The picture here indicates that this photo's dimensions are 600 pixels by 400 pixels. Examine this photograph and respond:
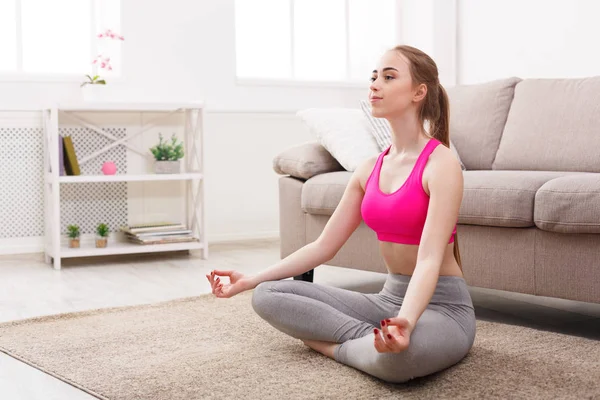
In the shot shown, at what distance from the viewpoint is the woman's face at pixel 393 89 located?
1.91 m

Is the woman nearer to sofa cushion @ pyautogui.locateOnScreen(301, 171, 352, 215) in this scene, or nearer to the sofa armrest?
sofa cushion @ pyautogui.locateOnScreen(301, 171, 352, 215)

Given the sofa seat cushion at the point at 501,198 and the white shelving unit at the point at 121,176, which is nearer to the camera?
the sofa seat cushion at the point at 501,198

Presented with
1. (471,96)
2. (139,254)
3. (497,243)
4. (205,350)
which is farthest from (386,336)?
(139,254)

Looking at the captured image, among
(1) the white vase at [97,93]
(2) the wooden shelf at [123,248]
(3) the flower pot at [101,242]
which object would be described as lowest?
(2) the wooden shelf at [123,248]

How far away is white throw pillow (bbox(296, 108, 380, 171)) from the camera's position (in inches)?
125

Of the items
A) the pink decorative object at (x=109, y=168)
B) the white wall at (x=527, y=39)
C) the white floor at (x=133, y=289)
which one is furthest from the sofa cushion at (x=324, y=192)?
the white wall at (x=527, y=39)

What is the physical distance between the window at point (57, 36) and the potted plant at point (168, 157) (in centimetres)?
56

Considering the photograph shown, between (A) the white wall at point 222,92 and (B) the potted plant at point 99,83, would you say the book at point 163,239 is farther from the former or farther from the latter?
(B) the potted plant at point 99,83

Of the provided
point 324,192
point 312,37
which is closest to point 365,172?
point 324,192

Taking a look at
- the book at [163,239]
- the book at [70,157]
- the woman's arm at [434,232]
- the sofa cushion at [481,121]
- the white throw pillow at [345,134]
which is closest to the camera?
the woman's arm at [434,232]

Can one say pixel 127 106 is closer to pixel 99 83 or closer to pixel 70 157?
pixel 99 83

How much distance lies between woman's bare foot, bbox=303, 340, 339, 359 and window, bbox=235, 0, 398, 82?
3.18 m

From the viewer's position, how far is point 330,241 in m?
2.08

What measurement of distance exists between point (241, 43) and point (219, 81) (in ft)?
1.35
